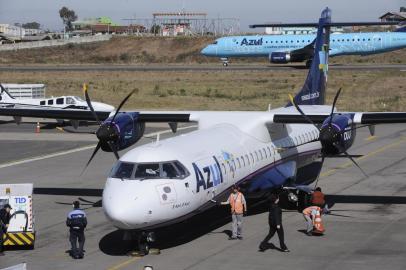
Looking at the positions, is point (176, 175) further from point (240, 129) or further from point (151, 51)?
point (151, 51)

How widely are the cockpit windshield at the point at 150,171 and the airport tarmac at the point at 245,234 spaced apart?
6.61 ft

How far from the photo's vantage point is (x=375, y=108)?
2441 inches

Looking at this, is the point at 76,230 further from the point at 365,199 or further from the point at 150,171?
the point at 365,199

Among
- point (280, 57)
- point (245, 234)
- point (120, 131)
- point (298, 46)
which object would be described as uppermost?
point (298, 46)

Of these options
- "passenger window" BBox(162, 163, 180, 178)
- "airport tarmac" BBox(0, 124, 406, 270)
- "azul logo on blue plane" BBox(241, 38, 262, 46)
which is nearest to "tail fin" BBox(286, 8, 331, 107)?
"airport tarmac" BBox(0, 124, 406, 270)

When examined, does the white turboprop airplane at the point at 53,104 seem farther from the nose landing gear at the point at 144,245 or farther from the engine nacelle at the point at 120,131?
the nose landing gear at the point at 144,245

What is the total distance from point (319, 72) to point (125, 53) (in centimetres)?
9767

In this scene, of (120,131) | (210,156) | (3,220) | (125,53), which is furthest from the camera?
(125,53)

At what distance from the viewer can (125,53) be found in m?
128

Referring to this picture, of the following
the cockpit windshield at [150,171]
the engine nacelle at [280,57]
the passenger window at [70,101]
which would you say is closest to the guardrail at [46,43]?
the engine nacelle at [280,57]

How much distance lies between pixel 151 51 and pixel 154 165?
356ft

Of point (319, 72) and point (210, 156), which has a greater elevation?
point (319, 72)

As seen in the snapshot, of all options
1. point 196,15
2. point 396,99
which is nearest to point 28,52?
point 196,15

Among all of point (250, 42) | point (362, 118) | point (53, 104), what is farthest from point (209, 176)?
point (250, 42)
